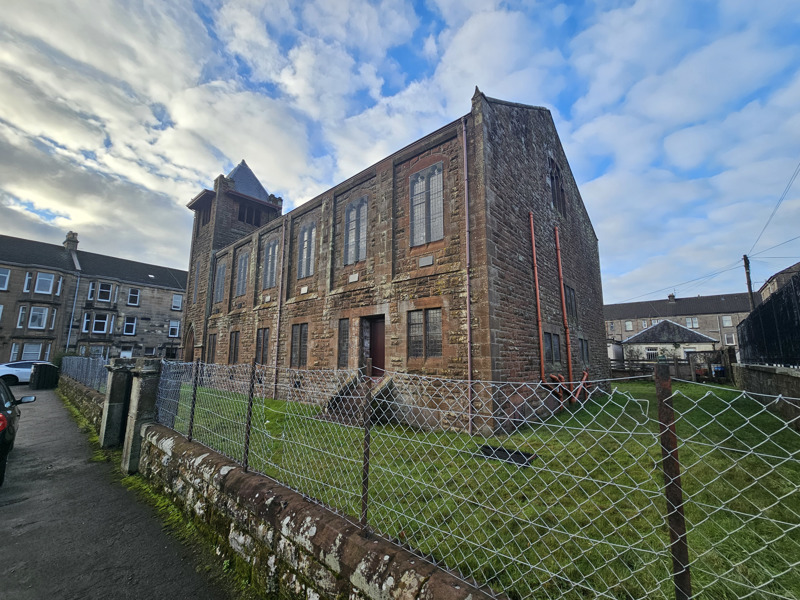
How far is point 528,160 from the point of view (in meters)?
12.7

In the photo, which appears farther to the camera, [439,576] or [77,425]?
[77,425]

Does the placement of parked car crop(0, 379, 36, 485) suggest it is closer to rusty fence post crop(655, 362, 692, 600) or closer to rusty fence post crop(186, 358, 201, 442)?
rusty fence post crop(186, 358, 201, 442)

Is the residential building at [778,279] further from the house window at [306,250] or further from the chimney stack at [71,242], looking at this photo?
the chimney stack at [71,242]

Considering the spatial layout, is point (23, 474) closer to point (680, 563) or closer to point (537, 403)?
point (680, 563)

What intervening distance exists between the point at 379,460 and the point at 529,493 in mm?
2428

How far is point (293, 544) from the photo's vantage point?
327cm

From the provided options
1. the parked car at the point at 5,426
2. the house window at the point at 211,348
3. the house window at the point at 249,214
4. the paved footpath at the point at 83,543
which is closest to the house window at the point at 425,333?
the paved footpath at the point at 83,543

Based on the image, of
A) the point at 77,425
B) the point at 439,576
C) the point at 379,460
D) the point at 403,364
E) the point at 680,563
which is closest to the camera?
the point at 680,563

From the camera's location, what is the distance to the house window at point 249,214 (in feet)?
81.6

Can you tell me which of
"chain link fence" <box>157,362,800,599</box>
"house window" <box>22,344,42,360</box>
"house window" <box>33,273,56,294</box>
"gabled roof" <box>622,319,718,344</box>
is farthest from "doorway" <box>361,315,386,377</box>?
"gabled roof" <box>622,319,718,344</box>

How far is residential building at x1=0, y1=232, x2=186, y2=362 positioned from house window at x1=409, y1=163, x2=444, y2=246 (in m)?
24.9

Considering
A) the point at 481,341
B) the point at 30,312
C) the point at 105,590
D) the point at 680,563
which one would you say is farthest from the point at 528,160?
the point at 30,312

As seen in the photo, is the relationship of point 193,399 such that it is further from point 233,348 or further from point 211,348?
point 211,348

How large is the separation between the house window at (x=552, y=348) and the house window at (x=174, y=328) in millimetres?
38019
